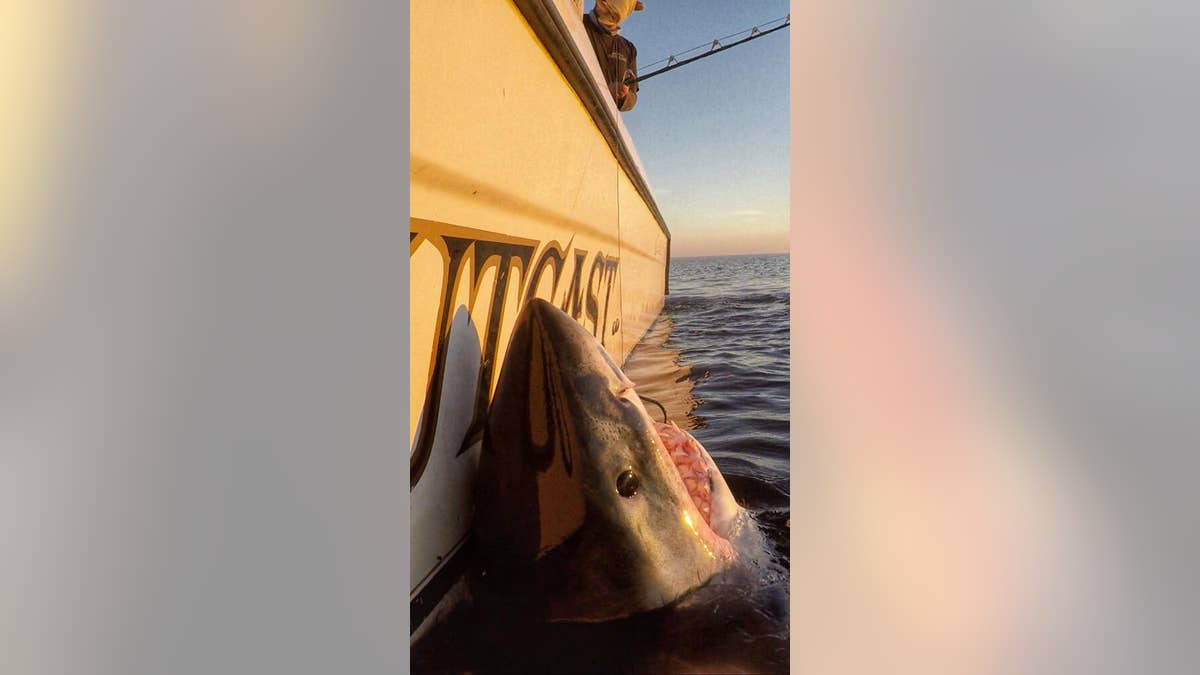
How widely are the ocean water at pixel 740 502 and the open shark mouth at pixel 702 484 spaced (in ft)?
0.05

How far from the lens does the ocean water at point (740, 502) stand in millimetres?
1201

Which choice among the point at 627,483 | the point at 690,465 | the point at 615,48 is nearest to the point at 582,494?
the point at 627,483

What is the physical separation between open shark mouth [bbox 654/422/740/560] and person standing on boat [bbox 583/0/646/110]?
563 mm

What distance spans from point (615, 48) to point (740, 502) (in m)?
0.77

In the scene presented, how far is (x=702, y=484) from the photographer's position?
125 cm

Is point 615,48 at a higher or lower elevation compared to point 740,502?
higher

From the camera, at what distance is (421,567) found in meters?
1.25

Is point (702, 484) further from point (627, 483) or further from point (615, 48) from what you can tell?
point (615, 48)

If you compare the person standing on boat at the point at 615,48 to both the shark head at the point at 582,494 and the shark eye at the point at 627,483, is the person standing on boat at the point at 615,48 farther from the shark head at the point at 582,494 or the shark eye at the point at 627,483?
the shark eye at the point at 627,483

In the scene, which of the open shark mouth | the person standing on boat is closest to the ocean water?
the open shark mouth

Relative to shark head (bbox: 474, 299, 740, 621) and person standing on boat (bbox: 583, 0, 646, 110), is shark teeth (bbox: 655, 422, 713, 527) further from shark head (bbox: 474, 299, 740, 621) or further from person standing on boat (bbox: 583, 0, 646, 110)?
person standing on boat (bbox: 583, 0, 646, 110)

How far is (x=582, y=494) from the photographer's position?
122 cm
